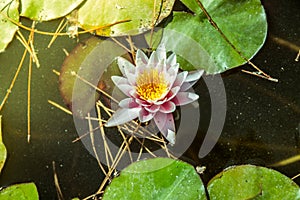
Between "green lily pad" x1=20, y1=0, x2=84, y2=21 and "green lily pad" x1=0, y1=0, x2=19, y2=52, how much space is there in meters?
0.03

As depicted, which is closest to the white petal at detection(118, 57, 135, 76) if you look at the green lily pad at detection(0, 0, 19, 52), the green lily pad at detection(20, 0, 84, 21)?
the green lily pad at detection(20, 0, 84, 21)

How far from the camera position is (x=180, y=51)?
1.43m

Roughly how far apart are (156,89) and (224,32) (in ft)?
0.83

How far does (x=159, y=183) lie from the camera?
4.35ft

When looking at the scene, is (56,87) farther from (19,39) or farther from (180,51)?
(180,51)

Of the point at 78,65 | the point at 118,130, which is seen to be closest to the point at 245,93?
the point at 118,130

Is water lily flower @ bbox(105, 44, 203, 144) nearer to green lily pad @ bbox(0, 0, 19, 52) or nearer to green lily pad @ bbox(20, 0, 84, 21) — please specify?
green lily pad @ bbox(20, 0, 84, 21)

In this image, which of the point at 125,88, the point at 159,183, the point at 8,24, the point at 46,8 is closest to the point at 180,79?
the point at 125,88

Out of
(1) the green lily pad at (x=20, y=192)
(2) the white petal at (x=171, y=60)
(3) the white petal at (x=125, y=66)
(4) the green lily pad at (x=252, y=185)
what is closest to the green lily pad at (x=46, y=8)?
(3) the white petal at (x=125, y=66)

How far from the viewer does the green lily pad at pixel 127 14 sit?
1.45 meters

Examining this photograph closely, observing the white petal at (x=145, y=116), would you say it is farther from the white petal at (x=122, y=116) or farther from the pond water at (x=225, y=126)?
the pond water at (x=225, y=126)

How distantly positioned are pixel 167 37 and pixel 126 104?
0.23 metres

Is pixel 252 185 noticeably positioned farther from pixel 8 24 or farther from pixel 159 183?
pixel 8 24

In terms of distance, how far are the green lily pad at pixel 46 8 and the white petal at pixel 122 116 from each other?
349 mm
